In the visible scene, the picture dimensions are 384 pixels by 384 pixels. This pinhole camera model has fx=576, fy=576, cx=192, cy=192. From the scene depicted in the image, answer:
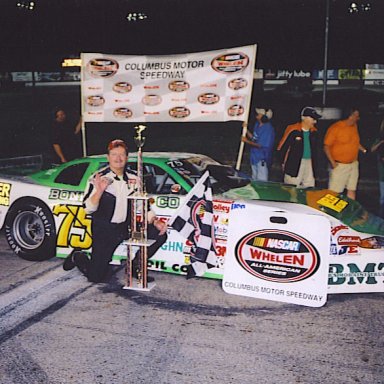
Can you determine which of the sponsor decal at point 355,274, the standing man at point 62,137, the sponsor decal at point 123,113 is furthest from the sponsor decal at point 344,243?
the standing man at point 62,137

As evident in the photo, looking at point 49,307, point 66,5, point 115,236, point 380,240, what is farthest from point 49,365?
point 66,5

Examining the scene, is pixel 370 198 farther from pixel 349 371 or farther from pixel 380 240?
pixel 349 371

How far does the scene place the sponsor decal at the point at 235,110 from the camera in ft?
27.3

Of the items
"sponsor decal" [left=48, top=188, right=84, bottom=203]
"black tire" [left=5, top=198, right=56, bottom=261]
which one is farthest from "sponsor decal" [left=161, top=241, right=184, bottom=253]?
"black tire" [left=5, top=198, right=56, bottom=261]

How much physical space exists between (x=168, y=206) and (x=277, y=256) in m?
1.32

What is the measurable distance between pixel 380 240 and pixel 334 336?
45.5 inches

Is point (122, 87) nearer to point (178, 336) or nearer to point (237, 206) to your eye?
point (237, 206)

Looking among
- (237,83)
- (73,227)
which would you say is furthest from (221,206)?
(237,83)

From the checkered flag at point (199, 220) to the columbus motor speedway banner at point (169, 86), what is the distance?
9.14 feet

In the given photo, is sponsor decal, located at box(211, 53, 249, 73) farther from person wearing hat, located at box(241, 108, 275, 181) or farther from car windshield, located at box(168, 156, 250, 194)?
car windshield, located at box(168, 156, 250, 194)

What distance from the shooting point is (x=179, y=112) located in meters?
8.77

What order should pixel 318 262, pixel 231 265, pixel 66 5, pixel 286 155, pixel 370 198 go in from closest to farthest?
pixel 318 262
pixel 231 265
pixel 286 155
pixel 370 198
pixel 66 5

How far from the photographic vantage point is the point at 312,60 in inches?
1971

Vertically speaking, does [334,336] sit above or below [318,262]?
below
